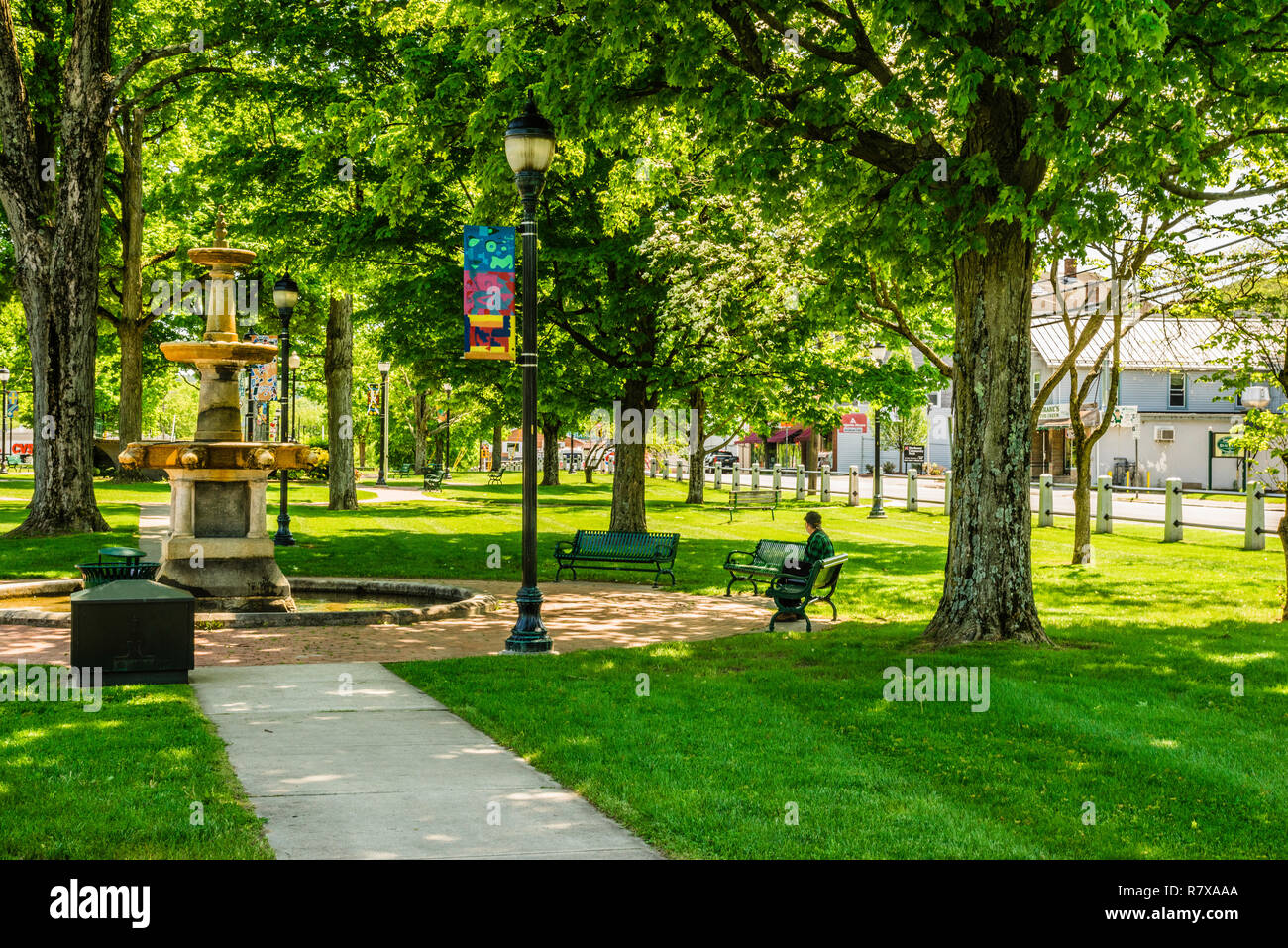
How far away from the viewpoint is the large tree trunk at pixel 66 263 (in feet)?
72.8

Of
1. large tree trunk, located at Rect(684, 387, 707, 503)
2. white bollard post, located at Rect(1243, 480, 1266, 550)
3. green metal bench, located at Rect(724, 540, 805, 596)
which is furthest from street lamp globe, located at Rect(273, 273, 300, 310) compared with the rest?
large tree trunk, located at Rect(684, 387, 707, 503)

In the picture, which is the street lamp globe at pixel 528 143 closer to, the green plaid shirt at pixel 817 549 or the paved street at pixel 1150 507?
the green plaid shirt at pixel 817 549

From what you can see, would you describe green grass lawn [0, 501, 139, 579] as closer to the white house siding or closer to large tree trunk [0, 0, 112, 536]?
large tree trunk [0, 0, 112, 536]

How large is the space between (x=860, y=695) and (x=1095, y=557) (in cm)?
1468

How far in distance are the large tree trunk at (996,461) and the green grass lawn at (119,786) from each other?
715cm

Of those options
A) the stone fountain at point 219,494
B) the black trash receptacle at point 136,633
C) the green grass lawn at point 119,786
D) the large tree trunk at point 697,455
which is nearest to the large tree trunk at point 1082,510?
the stone fountain at point 219,494

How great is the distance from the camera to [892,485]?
54.8 m

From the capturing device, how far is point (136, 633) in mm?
9672

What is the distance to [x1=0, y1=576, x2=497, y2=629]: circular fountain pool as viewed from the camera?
13094 mm

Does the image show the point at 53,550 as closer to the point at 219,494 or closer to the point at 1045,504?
the point at 219,494

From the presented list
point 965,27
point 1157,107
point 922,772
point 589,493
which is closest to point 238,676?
point 922,772

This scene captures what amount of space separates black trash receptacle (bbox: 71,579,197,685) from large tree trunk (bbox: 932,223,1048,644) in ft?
22.7

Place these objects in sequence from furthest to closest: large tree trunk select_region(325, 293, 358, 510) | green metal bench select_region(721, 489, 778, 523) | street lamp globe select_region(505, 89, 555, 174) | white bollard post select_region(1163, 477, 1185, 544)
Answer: green metal bench select_region(721, 489, 778, 523) < large tree trunk select_region(325, 293, 358, 510) < white bollard post select_region(1163, 477, 1185, 544) < street lamp globe select_region(505, 89, 555, 174)

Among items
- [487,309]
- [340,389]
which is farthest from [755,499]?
[487,309]
